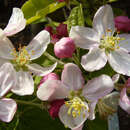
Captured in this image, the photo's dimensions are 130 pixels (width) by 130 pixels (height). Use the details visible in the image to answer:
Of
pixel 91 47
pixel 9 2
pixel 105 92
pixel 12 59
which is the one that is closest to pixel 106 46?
pixel 91 47

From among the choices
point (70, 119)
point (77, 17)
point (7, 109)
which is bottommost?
point (70, 119)

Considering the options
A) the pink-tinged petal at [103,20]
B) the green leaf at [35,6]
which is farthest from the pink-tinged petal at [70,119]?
the green leaf at [35,6]

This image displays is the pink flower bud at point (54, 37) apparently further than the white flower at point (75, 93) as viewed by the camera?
Yes

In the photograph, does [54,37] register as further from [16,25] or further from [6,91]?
[6,91]

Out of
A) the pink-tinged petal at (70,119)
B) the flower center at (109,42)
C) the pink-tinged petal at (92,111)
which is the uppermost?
the flower center at (109,42)

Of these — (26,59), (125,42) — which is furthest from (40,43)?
(125,42)

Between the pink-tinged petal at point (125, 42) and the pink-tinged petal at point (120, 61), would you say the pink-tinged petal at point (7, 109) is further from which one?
the pink-tinged petal at point (125, 42)
